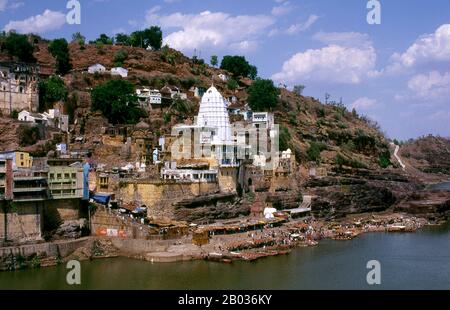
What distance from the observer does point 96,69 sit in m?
57.7

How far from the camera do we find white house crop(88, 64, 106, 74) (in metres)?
57.2

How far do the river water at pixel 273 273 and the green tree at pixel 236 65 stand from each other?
43.8 m

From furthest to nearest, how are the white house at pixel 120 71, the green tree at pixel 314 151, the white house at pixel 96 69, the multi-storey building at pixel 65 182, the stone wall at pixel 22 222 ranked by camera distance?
the white house at pixel 120 71 → the white house at pixel 96 69 → the green tree at pixel 314 151 → the multi-storey building at pixel 65 182 → the stone wall at pixel 22 222

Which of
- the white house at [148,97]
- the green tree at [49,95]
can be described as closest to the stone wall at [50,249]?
the green tree at [49,95]

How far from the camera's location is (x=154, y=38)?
236 ft

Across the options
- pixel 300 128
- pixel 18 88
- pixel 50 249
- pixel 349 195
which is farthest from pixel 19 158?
pixel 300 128

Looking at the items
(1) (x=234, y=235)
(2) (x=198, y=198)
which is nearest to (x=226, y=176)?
(2) (x=198, y=198)

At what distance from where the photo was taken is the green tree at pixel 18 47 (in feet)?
188

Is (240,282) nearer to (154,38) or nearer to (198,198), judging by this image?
(198,198)

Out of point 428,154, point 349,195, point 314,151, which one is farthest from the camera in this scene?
point 428,154

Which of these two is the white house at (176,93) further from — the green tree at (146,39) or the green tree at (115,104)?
the green tree at (146,39)

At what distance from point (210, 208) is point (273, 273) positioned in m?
9.98

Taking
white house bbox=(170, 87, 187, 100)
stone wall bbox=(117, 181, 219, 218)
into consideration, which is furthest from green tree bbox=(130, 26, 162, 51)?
stone wall bbox=(117, 181, 219, 218)

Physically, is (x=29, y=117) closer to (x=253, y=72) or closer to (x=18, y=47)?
(x=18, y=47)
